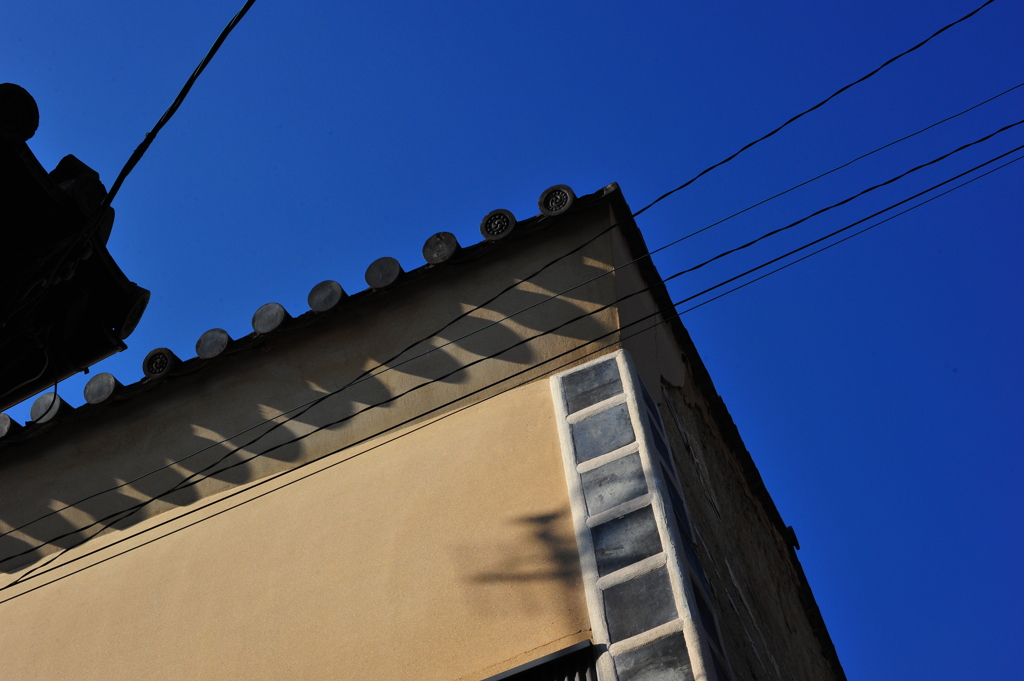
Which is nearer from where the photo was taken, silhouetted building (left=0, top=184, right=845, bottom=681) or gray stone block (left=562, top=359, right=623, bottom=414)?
silhouetted building (left=0, top=184, right=845, bottom=681)

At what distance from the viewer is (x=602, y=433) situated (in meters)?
5.21

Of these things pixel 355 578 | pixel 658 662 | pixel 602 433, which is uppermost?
pixel 602 433

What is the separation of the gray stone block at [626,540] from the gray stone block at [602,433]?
1.63 feet

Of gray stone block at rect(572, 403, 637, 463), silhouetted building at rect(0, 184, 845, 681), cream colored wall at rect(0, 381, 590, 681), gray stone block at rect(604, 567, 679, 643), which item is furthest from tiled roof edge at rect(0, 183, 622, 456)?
gray stone block at rect(604, 567, 679, 643)

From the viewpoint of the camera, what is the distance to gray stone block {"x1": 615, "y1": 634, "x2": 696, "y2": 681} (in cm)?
402

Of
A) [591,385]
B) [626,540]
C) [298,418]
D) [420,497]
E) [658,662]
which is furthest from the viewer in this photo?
[298,418]

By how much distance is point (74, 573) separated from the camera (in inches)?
244

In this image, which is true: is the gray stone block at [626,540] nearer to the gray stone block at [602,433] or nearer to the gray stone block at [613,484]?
the gray stone block at [613,484]

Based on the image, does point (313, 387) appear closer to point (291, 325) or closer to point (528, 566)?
point (291, 325)

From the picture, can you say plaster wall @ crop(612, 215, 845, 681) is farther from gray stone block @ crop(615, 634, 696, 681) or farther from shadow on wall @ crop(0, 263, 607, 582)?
shadow on wall @ crop(0, 263, 607, 582)

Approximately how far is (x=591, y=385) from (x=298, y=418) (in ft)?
6.87

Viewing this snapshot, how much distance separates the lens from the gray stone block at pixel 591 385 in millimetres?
5441

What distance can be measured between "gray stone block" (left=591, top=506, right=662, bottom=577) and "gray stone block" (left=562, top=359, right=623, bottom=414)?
2.96ft

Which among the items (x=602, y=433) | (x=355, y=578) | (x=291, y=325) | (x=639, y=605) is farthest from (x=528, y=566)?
(x=291, y=325)
